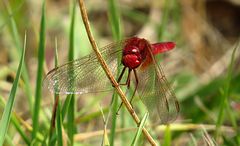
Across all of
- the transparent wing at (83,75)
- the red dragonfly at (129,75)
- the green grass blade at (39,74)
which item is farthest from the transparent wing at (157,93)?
the green grass blade at (39,74)

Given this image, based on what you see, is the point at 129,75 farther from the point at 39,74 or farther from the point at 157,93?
the point at 39,74

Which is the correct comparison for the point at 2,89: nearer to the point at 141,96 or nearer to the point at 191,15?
the point at 141,96

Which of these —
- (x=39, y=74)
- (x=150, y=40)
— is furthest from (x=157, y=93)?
(x=150, y=40)

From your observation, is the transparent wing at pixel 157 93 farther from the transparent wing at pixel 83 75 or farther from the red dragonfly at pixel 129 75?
the transparent wing at pixel 83 75

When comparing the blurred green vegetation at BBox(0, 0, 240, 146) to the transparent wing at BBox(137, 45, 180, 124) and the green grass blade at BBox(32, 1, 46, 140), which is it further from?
the transparent wing at BBox(137, 45, 180, 124)

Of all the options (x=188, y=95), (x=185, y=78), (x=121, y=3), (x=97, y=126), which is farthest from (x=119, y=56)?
(x=121, y=3)
